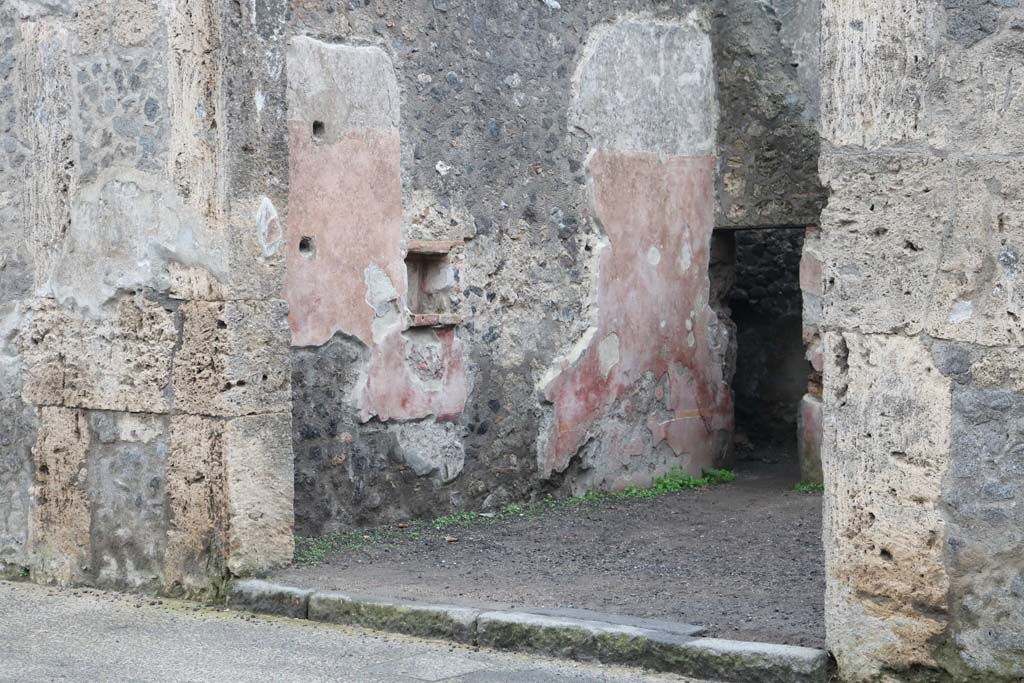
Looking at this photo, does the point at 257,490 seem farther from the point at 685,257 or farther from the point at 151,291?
the point at 685,257

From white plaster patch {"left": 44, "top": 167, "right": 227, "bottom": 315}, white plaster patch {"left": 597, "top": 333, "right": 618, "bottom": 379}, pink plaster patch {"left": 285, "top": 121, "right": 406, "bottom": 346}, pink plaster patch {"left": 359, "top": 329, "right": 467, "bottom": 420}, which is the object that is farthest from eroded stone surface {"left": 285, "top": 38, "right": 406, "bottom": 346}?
white plaster patch {"left": 597, "top": 333, "right": 618, "bottom": 379}

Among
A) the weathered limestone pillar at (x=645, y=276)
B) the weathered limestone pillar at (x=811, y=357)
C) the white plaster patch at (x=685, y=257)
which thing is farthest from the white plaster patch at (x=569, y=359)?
the weathered limestone pillar at (x=811, y=357)

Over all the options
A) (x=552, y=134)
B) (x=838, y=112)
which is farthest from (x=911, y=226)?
(x=552, y=134)

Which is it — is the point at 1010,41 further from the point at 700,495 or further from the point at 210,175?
the point at 700,495

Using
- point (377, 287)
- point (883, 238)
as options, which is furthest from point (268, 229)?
point (883, 238)

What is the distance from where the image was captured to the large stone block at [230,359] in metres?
6.21

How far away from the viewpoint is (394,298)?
7.71m

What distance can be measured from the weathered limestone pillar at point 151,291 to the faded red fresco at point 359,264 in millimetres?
850

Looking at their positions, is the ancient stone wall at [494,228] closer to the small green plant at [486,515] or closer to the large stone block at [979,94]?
the small green plant at [486,515]

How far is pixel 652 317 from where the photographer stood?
938 cm

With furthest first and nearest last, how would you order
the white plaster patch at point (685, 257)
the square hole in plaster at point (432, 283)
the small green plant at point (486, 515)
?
1. the white plaster patch at point (685, 257)
2. the square hole in plaster at point (432, 283)
3. the small green plant at point (486, 515)

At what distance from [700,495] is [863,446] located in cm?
454

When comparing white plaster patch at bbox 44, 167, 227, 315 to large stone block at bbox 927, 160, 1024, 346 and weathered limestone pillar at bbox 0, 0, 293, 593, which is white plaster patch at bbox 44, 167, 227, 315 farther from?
large stone block at bbox 927, 160, 1024, 346

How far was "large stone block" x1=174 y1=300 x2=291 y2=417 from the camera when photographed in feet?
20.4
